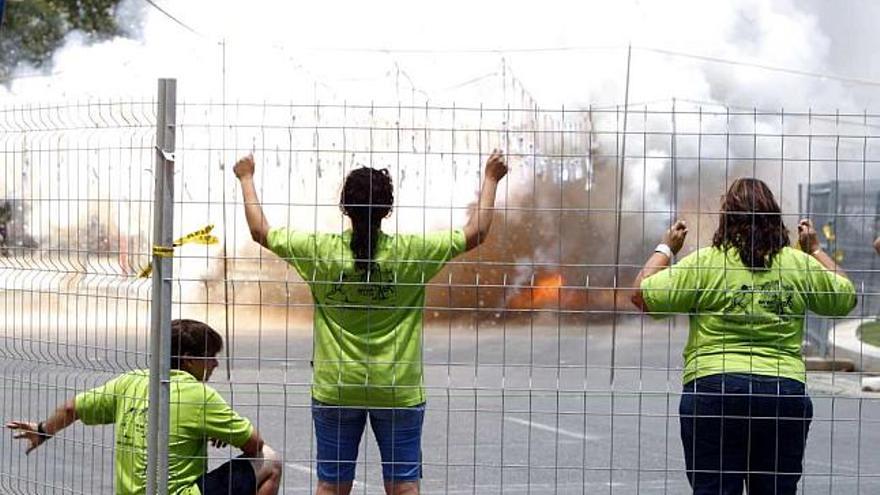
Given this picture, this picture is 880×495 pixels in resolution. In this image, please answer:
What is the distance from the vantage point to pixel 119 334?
20.5 feet

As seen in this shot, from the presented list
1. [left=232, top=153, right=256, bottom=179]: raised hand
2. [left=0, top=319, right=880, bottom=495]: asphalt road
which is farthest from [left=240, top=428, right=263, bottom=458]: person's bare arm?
[left=232, top=153, right=256, bottom=179]: raised hand

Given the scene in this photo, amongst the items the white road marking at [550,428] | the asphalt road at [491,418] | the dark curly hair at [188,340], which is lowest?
the white road marking at [550,428]

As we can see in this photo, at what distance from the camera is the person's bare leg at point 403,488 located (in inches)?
233

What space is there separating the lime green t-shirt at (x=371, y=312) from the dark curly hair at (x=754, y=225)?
3.41 ft

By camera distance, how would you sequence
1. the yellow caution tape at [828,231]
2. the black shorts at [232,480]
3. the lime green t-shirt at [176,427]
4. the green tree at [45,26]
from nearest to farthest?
the lime green t-shirt at [176,427] < the black shorts at [232,480] < the yellow caution tape at [828,231] < the green tree at [45,26]

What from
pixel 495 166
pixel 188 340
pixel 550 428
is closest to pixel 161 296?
pixel 188 340

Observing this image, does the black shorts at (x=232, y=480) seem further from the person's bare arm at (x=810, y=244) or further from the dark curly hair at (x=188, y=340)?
the person's bare arm at (x=810, y=244)

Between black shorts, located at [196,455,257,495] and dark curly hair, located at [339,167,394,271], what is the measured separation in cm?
87

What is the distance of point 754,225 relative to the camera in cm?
586

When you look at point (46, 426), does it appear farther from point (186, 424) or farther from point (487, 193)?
point (487, 193)

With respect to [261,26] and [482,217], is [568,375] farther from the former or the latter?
[261,26]

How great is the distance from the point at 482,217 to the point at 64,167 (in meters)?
1.77

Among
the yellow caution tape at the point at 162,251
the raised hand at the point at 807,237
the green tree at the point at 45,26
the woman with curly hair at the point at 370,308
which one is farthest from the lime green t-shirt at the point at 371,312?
the green tree at the point at 45,26

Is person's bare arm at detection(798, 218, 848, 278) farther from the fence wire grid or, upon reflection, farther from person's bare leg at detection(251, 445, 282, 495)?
person's bare leg at detection(251, 445, 282, 495)
